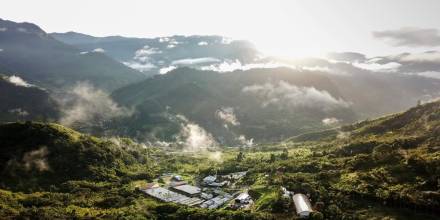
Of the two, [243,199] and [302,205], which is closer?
[302,205]

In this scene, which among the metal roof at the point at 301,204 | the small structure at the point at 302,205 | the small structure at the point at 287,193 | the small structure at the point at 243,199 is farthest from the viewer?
the small structure at the point at 243,199

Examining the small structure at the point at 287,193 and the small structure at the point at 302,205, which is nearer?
the small structure at the point at 302,205

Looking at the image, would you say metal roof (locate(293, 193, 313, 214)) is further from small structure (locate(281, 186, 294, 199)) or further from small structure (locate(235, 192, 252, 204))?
small structure (locate(235, 192, 252, 204))

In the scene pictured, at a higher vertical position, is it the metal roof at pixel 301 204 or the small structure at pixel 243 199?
the metal roof at pixel 301 204

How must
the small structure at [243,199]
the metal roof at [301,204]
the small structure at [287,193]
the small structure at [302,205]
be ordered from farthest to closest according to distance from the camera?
the small structure at [243,199], the small structure at [287,193], the metal roof at [301,204], the small structure at [302,205]

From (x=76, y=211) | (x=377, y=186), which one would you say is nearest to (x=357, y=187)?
(x=377, y=186)

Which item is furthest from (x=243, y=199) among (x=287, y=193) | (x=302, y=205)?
(x=302, y=205)

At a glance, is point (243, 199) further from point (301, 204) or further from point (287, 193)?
point (301, 204)

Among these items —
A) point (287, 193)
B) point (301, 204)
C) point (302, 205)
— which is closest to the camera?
point (302, 205)

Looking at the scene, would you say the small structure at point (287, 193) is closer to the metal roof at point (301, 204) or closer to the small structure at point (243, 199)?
the metal roof at point (301, 204)

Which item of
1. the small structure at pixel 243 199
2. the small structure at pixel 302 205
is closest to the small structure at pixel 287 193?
the small structure at pixel 302 205
